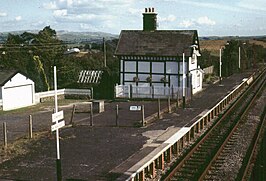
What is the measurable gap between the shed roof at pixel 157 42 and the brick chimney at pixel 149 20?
1.27m

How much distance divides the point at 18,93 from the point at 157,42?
12.0 m

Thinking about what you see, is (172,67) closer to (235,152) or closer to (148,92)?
(148,92)

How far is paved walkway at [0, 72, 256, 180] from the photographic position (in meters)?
14.0

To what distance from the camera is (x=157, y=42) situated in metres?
35.7

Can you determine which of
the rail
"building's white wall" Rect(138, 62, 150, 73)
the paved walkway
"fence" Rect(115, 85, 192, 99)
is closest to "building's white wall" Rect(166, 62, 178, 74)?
"fence" Rect(115, 85, 192, 99)

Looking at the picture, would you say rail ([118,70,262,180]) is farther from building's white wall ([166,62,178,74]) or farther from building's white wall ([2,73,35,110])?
building's white wall ([2,73,35,110])

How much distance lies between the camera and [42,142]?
18641 millimetres

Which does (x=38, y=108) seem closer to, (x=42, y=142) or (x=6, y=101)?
(x=6, y=101)

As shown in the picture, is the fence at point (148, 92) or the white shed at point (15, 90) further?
the fence at point (148, 92)

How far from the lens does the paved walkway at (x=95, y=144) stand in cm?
1395

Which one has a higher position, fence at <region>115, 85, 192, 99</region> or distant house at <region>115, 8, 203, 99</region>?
distant house at <region>115, 8, 203, 99</region>

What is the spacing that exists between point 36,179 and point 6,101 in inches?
761

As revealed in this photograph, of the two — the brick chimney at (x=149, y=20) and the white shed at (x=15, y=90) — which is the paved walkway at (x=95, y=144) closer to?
the white shed at (x=15, y=90)

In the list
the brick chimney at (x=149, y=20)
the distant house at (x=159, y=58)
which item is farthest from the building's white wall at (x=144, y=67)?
the brick chimney at (x=149, y=20)
